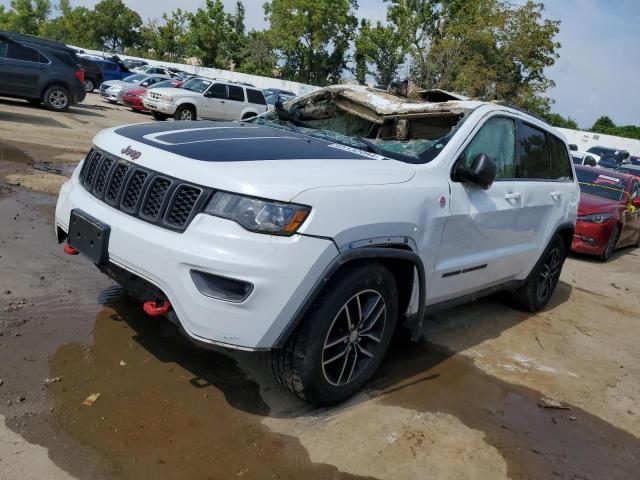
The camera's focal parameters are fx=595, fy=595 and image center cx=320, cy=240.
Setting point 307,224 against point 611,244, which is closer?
point 307,224

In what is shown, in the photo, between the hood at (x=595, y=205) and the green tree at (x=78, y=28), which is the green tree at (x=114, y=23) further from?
the hood at (x=595, y=205)

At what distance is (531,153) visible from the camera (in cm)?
498

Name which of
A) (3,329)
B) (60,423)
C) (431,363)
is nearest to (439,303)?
(431,363)

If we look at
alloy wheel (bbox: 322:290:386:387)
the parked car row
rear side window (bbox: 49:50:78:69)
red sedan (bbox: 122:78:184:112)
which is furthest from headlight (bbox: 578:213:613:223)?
red sedan (bbox: 122:78:184:112)

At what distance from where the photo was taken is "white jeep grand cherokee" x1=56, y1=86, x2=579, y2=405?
9.26 feet

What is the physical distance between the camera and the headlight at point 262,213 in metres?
2.81

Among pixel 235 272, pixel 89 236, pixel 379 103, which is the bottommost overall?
pixel 89 236

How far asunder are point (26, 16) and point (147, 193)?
8980cm

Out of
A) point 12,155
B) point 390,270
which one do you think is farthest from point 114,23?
point 390,270

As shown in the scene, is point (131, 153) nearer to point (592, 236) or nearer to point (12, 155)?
point (12, 155)

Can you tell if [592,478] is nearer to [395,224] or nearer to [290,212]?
[395,224]

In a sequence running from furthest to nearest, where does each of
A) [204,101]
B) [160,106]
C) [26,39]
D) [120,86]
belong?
1. [120,86]
2. [204,101]
3. [160,106]
4. [26,39]

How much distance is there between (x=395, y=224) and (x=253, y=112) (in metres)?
18.9

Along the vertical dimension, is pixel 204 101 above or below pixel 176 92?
below
